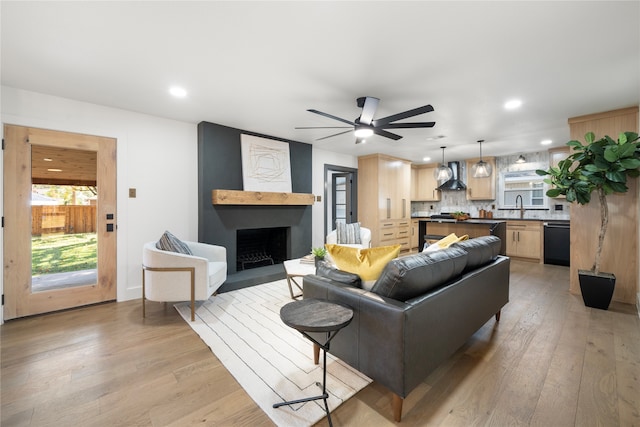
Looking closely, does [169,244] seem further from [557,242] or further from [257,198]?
[557,242]

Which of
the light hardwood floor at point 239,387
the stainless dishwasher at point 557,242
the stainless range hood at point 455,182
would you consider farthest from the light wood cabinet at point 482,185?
the light hardwood floor at point 239,387

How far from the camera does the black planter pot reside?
3.00 m

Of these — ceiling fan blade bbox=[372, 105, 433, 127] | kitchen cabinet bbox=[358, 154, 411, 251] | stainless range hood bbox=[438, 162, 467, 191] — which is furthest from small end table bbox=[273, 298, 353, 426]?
stainless range hood bbox=[438, 162, 467, 191]

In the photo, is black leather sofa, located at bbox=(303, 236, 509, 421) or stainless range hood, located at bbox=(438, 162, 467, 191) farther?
stainless range hood, located at bbox=(438, 162, 467, 191)

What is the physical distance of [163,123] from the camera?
367cm

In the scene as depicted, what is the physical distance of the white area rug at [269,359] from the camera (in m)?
1.63

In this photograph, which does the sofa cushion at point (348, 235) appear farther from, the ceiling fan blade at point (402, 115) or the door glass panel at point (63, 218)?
the door glass panel at point (63, 218)

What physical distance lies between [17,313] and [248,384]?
9.62 feet

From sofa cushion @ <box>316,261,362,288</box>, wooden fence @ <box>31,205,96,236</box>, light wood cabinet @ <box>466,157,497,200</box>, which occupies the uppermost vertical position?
light wood cabinet @ <box>466,157,497,200</box>

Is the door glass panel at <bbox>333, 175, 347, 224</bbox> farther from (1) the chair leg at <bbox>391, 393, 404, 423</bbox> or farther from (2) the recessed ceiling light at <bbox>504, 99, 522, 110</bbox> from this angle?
(1) the chair leg at <bbox>391, 393, 404, 423</bbox>

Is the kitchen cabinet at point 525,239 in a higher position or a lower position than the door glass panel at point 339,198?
lower

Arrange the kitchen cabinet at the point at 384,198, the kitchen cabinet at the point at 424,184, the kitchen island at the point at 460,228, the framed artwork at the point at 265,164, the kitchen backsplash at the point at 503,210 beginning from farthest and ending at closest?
the kitchen cabinet at the point at 424,184, the kitchen cabinet at the point at 384,198, the kitchen backsplash at the point at 503,210, the kitchen island at the point at 460,228, the framed artwork at the point at 265,164

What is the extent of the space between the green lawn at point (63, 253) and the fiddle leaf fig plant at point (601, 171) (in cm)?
597

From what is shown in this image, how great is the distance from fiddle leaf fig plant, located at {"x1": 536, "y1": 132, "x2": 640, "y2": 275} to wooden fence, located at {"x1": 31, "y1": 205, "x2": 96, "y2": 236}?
19.5 ft
